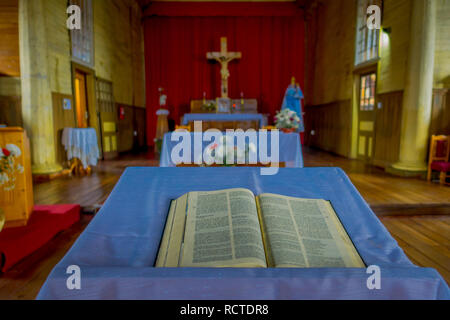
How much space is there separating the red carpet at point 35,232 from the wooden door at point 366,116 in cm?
561

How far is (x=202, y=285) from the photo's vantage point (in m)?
0.59

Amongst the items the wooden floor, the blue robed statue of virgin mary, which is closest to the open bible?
the wooden floor

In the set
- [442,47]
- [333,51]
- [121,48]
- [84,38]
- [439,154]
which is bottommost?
[439,154]

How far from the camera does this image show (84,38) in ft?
21.1

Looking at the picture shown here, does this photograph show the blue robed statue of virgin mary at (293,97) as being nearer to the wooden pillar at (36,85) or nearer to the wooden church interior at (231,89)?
the wooden church interior at (231,89)

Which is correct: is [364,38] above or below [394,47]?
above

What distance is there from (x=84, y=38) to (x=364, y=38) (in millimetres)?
5842

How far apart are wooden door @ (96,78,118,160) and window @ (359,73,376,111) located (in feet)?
19.1

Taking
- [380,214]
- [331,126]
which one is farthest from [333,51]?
[380,214]

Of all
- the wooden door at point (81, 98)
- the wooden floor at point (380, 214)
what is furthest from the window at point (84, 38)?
the wooden floor at point (380, 214)

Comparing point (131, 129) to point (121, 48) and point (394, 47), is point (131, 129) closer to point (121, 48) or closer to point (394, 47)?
point (121, 48)

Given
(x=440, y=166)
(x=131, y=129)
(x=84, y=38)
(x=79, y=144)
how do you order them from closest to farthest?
(x=440, y=166)
(x=79, y=144)
(x=84, y=38)
(x=131, y=129)

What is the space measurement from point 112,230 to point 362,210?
74cm

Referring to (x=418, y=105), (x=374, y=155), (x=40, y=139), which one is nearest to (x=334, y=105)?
(x=374, y=155)
